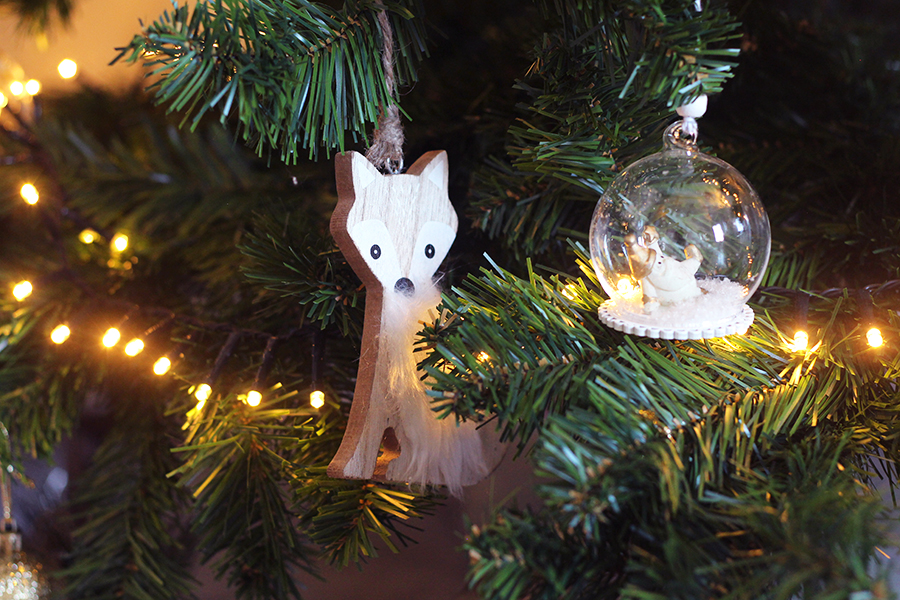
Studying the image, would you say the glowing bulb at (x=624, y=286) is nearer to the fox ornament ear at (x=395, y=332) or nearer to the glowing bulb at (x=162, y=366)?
the fox ornament ear at (x=395, y=332)

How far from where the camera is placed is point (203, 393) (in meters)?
0.44

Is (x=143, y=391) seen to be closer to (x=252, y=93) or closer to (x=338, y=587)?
(x=338, y=587)

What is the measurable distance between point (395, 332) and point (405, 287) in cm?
3

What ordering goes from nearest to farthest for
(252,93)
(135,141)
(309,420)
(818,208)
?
(252,93) < (309,420) < (818,208) < (135,141)

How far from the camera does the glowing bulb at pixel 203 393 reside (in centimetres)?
44

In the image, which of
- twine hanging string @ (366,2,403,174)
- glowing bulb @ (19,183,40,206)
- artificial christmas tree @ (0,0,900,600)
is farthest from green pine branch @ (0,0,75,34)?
twine hanging string @ (366,2,403,174)

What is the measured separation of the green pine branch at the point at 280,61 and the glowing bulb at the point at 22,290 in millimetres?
342

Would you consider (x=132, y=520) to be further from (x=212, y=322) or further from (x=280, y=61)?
(x=280, y=61)

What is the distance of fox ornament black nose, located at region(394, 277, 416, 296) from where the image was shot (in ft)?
1.32

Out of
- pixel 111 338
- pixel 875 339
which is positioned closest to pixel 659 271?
pixel 875 339

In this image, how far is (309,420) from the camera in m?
0.42

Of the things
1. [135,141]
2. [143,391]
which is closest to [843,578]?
Result: [143,391]

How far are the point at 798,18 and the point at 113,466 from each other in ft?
2.48

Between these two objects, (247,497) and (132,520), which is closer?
(247,497)
